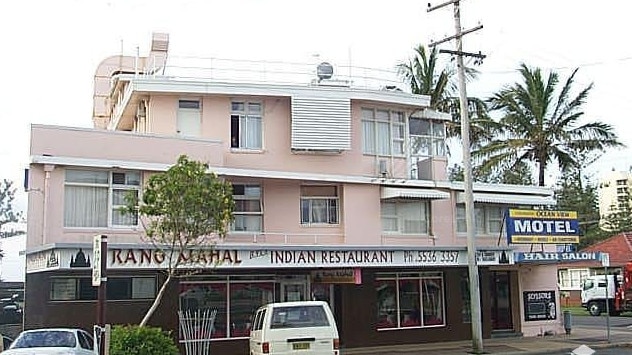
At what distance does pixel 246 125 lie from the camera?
26.5m

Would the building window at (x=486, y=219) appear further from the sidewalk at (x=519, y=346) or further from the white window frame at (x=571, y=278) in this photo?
the white window frame at (x=571, y=278)

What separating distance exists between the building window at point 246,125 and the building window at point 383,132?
375 cm

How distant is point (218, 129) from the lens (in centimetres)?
2597

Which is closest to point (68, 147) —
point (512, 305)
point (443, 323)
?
point (443, 323)

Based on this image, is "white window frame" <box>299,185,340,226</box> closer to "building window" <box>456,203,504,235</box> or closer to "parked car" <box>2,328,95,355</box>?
"building window" <box>456,203,504,235</box>

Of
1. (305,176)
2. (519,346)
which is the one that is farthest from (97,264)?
(519,346)

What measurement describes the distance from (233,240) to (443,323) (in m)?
8.29

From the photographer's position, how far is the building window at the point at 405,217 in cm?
2769

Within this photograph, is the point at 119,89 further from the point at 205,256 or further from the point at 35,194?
the point at 205,256

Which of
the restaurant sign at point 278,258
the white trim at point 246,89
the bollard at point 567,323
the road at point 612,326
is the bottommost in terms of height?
the road at point 612,326

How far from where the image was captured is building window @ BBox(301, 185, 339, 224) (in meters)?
26.6

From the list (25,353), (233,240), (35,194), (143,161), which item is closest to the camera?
(25,353)

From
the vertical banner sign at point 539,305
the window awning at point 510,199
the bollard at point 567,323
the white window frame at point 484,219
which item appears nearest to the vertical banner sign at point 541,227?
the window awning at point 510,199

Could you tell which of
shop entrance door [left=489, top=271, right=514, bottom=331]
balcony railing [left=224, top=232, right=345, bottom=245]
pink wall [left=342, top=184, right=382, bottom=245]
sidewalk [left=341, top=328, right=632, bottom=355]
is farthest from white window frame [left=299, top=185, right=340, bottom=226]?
shop entrance door [left=489, top=271, right=514, bottom=331]
